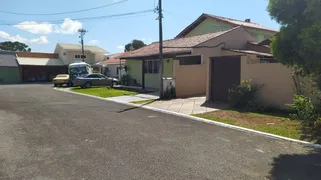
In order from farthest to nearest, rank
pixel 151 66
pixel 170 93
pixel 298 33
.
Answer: pixel 151 66 < pixel 170 93 < pixel 298 33

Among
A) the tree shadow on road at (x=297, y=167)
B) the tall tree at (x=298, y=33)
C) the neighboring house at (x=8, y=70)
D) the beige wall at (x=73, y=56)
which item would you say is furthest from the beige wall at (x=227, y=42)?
the neighboring house at (x=8, y=70)

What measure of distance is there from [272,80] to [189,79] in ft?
23.3

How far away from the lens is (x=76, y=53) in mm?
48594

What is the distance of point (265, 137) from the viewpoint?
7.46 meters

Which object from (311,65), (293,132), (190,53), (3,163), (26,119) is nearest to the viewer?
(3,163)

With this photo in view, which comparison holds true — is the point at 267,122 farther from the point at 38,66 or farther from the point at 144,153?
the point at 38,66

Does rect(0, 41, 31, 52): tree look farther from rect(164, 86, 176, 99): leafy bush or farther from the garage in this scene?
rect(164, 86, 176, 99): leafy bush

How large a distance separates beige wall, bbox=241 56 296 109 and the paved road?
4287 mm

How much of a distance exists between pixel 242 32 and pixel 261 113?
13.6 metres

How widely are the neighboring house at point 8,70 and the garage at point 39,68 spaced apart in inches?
37.3

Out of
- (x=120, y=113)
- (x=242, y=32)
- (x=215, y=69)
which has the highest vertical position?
(x=242, y=32)

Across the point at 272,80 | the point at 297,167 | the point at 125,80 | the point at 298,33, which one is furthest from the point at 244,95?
the point at 125,80

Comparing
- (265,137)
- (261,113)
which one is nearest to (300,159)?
(265,137)

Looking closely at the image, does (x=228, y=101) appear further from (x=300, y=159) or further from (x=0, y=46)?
(x=0, y=46)
